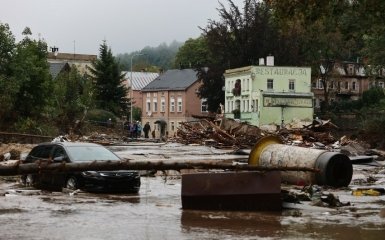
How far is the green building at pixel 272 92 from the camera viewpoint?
70562 millimetres

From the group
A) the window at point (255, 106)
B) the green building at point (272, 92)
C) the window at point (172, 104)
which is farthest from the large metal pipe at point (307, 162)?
the window at point (172, 104)

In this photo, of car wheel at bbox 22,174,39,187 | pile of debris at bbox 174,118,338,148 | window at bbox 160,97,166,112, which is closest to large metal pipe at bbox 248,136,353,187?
car wheel at bbox 22,174,39,187

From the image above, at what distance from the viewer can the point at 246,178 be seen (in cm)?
1514

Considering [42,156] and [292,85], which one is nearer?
[42,156]

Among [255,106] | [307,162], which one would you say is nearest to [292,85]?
[255,106]

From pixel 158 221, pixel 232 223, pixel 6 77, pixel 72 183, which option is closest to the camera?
pixel 232 223

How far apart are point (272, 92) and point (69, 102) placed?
852 inches

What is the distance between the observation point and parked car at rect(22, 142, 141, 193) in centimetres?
1966

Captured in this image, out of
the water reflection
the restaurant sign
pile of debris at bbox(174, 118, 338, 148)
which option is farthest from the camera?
the restaurant sign

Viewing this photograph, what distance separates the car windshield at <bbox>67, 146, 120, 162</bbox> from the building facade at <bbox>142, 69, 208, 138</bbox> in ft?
245

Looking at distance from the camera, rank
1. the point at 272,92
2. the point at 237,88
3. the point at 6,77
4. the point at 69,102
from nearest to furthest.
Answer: the point at 6,77, the point at 69,102, the point at 272,92, the point at 237,88

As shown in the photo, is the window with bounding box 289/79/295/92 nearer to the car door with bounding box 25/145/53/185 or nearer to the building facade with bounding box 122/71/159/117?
the car door with bounding box 25/145/53/185

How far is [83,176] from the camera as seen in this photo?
778 inches

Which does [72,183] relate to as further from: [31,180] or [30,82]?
[30,82]
